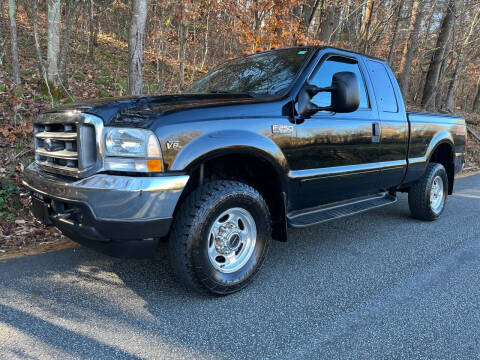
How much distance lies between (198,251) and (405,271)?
208 centimetres

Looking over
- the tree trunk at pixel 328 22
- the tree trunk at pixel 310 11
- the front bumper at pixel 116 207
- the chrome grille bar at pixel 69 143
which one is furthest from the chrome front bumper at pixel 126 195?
the tree trunk at pixel 328 22

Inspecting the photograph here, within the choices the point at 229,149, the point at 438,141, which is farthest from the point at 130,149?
the point at 438,141

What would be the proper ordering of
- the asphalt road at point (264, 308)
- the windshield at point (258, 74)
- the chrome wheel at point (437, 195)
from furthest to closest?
the chrome wheel at point (437, 195), the windshield at point (258, 74), the asphalt road at point (264, 308)

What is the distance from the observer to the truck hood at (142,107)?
95.8 inches

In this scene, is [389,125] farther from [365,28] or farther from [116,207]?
[365,28]

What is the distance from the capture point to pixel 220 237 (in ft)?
9.48

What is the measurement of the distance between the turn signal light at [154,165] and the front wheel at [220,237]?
0.37 meters

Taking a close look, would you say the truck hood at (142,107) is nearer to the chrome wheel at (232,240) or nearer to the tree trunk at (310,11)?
the chrome wheel at (232,240)

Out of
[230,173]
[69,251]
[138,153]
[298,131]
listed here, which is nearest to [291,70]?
[298,131]

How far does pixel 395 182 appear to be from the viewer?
182 inches

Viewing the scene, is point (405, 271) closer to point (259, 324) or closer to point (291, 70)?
point (259, 324)

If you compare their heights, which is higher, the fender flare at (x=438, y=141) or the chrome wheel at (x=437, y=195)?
the fender flare at (x=438, y=141)

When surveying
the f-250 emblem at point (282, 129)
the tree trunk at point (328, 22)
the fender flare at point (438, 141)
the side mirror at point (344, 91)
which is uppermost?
the tree trunk at point (328, 22)

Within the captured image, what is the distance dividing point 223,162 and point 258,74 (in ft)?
3.76
